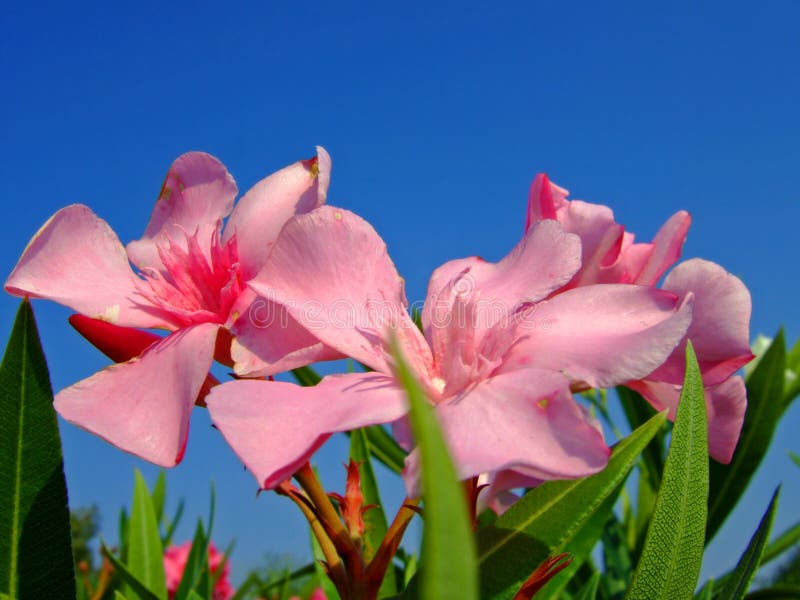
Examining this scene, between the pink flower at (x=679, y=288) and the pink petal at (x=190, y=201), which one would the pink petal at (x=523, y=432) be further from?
the pink petal at (x=190, y=201)

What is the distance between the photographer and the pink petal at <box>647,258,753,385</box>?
0.78 meters

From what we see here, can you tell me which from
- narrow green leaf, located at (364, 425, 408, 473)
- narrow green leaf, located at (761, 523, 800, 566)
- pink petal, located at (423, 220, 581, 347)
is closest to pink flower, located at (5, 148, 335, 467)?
pink petal, located at (423, 220, 581, 347)

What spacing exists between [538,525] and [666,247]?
363 mm

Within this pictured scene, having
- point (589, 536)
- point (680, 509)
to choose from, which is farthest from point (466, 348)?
point (589, 536)

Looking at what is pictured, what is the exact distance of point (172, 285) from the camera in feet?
2.86

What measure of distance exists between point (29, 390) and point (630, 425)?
63.9 inches

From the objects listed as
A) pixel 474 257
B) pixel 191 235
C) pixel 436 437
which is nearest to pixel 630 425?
pixel 474 257

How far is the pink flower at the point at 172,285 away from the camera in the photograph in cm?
71

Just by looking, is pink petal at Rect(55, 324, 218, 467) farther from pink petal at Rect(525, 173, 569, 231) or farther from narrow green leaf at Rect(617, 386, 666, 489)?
narrow green leaf at Rect(617, 386, 666, 489)

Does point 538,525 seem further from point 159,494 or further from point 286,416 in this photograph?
point 159,494

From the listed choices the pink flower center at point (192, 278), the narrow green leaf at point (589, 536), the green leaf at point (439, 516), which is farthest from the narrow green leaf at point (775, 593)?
the green leaf at point (439, 516)

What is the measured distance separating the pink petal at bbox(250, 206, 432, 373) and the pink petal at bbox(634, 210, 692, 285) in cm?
31

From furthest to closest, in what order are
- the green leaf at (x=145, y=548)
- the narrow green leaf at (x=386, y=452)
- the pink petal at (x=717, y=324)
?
the narrow green leaf at (x=386, y=452)
the green leaf at (x=145, y=548)
the pink petal at (x=717, y=324)

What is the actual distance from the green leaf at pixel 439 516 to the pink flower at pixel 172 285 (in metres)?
0.39
